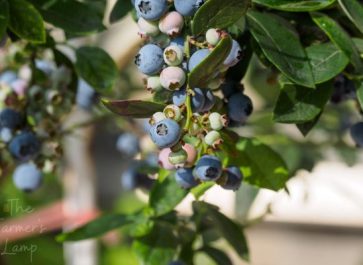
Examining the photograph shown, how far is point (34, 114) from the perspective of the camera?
0.86 meters

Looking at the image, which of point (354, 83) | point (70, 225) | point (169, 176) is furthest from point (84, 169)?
point (354, 83)

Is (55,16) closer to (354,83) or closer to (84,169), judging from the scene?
(354,83)

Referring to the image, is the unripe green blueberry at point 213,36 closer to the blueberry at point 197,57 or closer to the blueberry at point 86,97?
the blueberry at point 197,57

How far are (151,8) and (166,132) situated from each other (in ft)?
0.30

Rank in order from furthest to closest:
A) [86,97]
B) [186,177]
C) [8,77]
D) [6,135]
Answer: [86,97]
[8,77]
[6,135]
[186,177]

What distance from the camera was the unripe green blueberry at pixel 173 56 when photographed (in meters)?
0.53

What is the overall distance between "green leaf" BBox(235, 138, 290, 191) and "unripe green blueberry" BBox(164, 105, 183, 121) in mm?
188

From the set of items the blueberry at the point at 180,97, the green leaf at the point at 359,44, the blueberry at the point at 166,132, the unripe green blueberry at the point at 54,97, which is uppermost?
the blueberry at the point at 180,97

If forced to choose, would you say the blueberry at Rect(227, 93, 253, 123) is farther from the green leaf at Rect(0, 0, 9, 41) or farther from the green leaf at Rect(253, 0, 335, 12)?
the green leaf at Rect(0, 0, 9, 41)

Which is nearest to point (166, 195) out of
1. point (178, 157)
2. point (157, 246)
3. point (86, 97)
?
point (157, 246)

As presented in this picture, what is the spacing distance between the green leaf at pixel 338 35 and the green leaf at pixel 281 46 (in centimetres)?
2

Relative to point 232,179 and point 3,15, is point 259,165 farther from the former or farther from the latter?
point 3,15

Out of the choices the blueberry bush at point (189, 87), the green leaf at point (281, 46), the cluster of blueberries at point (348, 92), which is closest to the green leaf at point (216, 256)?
the blueberry bush at point (189, 87)

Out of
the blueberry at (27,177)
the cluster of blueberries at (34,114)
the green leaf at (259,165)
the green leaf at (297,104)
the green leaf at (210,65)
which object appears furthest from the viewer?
the blueberry at (27,177)
